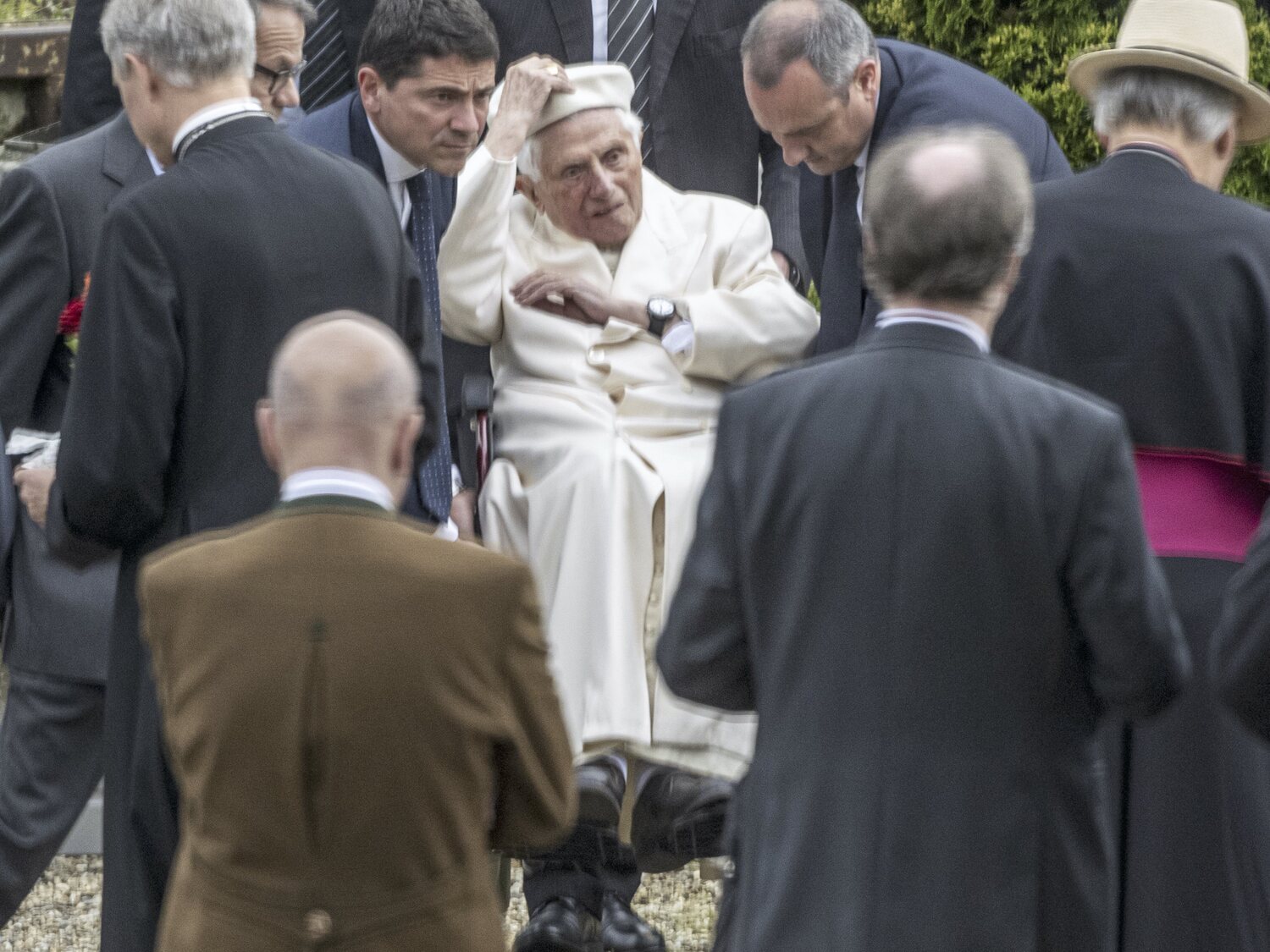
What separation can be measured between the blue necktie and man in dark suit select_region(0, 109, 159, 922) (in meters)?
0.63

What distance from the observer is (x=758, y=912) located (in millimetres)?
2811

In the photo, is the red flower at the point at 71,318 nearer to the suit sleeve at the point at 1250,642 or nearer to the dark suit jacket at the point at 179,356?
the dark suit jacket at the point at 179,356

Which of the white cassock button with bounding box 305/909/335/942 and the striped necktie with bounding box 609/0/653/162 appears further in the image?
the striped necktie with bounding box 609/0/653/162

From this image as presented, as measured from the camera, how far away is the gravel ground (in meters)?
5.24

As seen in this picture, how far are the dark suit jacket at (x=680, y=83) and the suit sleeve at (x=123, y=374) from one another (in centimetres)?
256

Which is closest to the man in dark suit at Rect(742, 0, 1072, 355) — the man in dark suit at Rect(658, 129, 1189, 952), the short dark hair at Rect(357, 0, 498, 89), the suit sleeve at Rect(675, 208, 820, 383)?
the suit sleeve at Rect(675, 208, 820, 383)

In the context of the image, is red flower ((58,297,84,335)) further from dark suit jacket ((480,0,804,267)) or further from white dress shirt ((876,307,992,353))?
white dress shirt ((876,307,992,353))

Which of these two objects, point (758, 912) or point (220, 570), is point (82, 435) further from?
point (758, 912)

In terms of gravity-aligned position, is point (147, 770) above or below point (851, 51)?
below

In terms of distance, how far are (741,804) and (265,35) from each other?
2707 mm

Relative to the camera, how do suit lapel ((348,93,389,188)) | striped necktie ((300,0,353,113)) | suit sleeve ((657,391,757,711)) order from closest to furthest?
suit sleeve ((657,391,757,711)), suit lapel ((348,93,389,188)), striped necktie ((300,0,353,113))

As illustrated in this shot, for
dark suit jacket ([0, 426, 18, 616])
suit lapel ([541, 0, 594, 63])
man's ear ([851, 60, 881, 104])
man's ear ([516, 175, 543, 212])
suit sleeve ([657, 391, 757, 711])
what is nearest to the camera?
suit sleeve ([657, 391, 757, 711])

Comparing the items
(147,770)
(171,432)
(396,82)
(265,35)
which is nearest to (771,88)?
(396,82)

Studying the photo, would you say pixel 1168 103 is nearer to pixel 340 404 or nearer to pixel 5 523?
pixel 340 404
